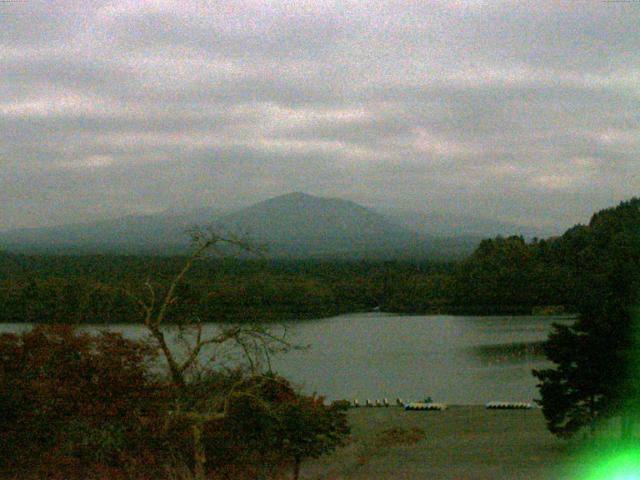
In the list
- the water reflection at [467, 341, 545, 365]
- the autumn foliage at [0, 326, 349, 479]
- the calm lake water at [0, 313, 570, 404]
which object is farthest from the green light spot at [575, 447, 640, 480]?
the water reflection at [467, 341, 545, 365]

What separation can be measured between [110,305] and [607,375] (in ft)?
21.2

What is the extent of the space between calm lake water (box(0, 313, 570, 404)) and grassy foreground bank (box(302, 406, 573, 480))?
2703 millimetres

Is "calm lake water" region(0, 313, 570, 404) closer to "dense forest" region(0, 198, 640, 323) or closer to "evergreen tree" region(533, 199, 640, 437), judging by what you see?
"dense forest" region(0, 198, 640, 323)

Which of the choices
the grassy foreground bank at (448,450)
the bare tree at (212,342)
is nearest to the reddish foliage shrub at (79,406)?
the bare tree at (212,342)

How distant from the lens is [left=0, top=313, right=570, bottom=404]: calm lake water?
18.7 metres

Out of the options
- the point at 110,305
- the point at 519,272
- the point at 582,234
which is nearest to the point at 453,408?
Result: the point at 110,305

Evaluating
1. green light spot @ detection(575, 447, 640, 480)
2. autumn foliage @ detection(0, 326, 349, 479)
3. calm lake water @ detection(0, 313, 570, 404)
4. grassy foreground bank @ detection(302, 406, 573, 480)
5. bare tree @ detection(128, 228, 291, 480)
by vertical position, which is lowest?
calm lake water @ detection(0, 313, 570, 404)

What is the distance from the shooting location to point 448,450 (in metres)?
9.87

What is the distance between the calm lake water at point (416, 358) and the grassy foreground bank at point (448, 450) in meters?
2.70

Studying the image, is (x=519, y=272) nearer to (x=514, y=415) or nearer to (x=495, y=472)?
(x=514, y=415)

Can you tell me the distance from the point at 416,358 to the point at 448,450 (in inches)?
593

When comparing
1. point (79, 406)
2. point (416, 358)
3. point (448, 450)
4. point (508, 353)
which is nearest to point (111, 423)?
point (79, 406)

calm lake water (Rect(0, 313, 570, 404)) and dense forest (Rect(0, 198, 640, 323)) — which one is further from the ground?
dense forest (Rect(0, 198, 640, 323))

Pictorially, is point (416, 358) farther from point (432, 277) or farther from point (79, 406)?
point (79, 406)
